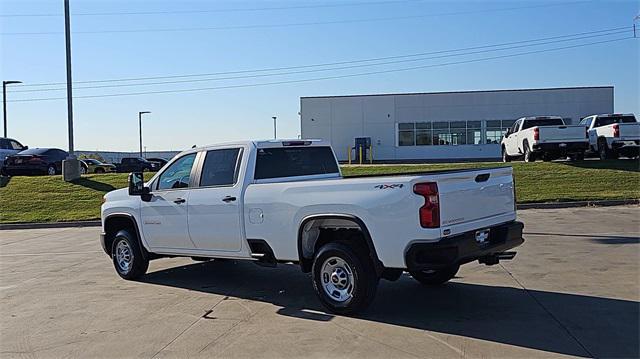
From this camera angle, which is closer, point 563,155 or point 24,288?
point 24,288

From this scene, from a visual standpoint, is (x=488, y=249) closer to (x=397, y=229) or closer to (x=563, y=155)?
(x=397, y=229)

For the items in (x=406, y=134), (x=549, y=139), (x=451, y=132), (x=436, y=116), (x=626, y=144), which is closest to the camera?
(x=626, y=144)

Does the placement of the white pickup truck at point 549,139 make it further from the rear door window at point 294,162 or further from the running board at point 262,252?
the running board at point 262,252

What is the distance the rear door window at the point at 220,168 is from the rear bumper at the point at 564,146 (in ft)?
64.2

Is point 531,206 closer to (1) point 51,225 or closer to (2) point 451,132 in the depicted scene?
(1) point 51,225

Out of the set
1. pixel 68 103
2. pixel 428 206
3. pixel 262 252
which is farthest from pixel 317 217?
pixel 68 103

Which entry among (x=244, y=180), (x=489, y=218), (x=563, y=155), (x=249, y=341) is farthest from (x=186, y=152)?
(x=563, y=155)

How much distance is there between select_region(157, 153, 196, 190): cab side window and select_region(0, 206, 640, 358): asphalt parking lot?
1440 millimetres

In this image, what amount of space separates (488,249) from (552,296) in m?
1.36

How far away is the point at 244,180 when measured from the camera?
307 inches

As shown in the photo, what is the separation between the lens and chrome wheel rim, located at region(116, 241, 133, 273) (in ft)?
30.9

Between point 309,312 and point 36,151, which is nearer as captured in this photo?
point 309,312

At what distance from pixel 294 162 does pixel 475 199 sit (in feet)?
8.71

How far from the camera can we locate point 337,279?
6.85 metres
